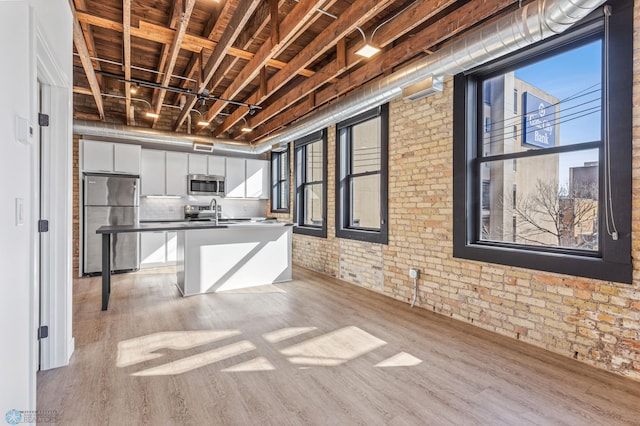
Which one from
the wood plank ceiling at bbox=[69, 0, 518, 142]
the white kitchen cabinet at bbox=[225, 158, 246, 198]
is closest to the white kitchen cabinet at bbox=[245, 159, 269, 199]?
the white kitchen cabinet at bbox=[225, 158, 246, 198]

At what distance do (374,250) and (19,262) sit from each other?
408 centimetres

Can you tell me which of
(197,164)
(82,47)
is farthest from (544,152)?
(197,164)

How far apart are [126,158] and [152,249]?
185 cm

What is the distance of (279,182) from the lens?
823 cm

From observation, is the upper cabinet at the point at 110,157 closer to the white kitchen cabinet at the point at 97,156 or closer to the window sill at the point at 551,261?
the white kitchen cabinet at the point at 97,156

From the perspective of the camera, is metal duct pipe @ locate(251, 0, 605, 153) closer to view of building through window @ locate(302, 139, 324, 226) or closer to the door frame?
view of building through window @ locate(302, 139, 324, 226)

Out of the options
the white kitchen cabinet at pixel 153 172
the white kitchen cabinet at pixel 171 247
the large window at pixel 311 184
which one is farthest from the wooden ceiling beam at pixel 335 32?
the white kitchen cabinet at pixel 171 247

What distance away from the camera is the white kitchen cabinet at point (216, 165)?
24.4 feet

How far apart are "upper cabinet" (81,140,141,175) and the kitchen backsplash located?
36.7 inches

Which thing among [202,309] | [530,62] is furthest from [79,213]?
[530,62]

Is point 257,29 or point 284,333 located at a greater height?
point 257,29

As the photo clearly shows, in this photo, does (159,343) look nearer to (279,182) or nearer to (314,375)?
(314,375)

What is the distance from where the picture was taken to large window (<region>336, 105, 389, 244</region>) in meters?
4.73

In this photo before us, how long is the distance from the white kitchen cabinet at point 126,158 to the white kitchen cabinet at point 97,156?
0.26 ft
